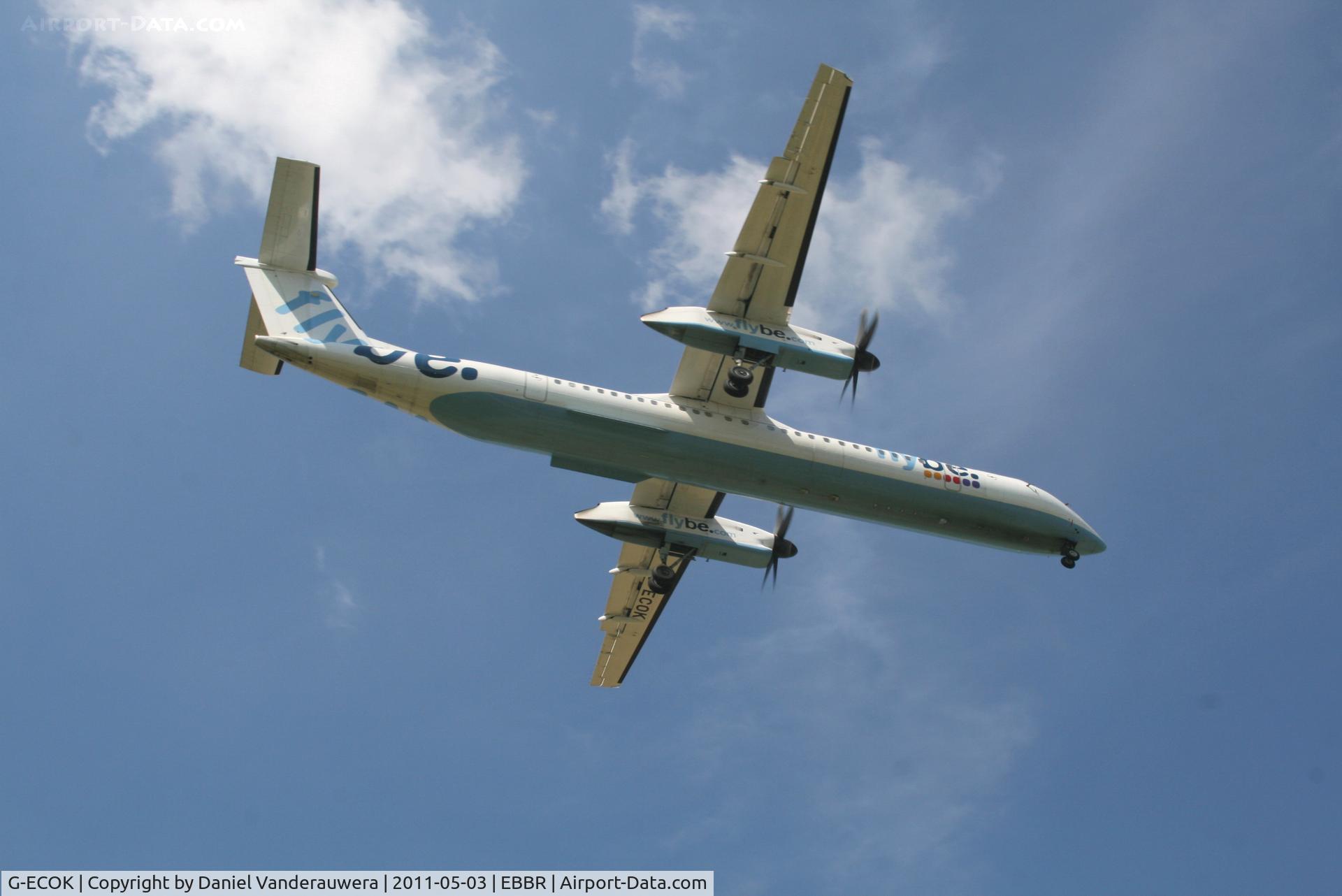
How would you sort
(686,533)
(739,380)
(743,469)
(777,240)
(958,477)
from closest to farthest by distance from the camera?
(777,240), (743,469), (739,380), (958,477), (686,533)

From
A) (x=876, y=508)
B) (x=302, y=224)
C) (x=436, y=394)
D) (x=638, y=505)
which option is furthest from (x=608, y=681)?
(x=302, y=224)

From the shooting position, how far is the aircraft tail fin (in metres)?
23.7

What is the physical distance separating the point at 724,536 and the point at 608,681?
6224 mm

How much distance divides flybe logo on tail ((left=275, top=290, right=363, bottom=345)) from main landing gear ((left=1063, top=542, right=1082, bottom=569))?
61.0 feet

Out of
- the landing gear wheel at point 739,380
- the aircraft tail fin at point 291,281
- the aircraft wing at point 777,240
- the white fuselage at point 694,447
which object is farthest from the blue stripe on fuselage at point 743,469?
the aircraft tail fin at point 291,281

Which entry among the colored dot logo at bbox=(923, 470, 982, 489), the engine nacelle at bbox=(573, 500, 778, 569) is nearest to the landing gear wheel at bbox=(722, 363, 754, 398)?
the colored dot logo at bbox=(923, 470, 982, 489)

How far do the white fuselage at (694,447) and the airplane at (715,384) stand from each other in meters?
0.04

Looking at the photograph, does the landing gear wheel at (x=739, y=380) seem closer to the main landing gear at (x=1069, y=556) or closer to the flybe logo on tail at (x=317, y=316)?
the flybe logo on tail at (x=317, y=316)

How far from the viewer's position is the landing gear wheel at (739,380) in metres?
25.0

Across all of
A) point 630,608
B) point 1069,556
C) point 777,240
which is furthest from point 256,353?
point 1069,556

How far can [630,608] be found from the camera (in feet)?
107

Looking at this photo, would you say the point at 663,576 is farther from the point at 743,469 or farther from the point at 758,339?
the point at 758,339

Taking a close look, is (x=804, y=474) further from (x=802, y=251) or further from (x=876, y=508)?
(x=802, y=251)

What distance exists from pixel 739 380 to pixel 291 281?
34.0 feet
